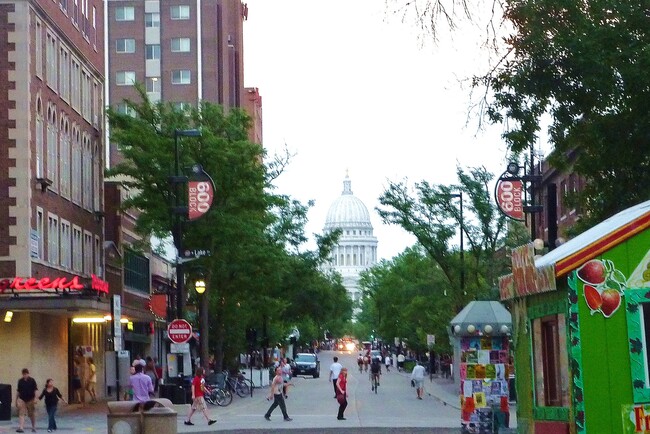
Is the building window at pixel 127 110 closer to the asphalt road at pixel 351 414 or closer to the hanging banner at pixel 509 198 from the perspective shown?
the asphalt road at pixel 351 414

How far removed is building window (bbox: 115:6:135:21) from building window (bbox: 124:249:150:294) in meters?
43.5

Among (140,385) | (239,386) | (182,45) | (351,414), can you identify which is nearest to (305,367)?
(182,45)

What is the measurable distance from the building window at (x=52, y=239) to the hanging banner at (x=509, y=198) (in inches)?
603

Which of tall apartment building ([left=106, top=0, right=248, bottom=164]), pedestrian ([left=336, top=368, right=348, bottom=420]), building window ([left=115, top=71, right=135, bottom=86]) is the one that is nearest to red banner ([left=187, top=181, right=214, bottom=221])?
pedestrian ([left=336, top=368, right=348, bottom=420])

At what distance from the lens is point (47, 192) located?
46.2 meters

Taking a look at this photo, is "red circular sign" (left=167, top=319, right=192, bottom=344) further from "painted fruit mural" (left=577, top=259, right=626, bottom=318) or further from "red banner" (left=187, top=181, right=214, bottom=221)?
"painted fruit mural" (left=577, top=259, right=626, bottom=318)

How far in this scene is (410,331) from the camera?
99.8 meters

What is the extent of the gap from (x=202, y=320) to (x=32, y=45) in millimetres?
15565

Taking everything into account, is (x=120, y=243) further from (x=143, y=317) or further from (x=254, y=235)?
(x=254, y=235)

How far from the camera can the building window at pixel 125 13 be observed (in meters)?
108

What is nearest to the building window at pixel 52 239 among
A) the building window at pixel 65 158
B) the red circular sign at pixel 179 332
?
the building window at pixel 65 158

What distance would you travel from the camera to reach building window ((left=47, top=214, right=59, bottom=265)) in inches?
1832

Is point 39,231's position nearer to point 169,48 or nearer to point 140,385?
point 140,385

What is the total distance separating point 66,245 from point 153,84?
2352 inches
